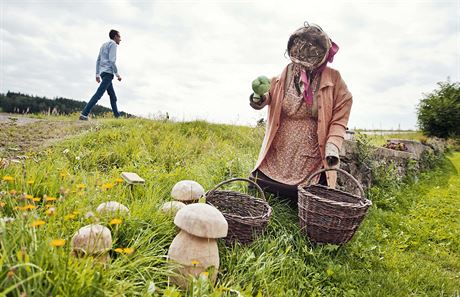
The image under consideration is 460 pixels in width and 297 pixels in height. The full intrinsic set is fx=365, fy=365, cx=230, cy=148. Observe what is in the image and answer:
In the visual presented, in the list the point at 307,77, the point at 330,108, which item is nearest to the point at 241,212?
the point at 330,108

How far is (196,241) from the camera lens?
2.39 meters

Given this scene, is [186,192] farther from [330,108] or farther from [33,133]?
[33,133]

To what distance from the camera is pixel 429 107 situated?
709 inches

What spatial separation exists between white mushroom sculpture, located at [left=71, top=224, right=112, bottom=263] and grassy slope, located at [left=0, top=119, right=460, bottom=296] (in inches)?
2.6

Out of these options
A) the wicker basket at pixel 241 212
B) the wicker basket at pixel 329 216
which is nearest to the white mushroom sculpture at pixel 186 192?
the wicker basket at pixel 241 212

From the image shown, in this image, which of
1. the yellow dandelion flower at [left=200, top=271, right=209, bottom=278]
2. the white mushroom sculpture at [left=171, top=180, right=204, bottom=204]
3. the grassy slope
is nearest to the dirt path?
the grassy slope

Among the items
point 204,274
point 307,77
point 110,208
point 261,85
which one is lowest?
point 204,274

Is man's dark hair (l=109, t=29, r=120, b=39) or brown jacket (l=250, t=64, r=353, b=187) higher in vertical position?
man's dark hair (l=109, t=29, r=120, b=39)

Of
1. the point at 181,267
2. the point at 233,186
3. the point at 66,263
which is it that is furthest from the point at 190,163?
the point at 66,263

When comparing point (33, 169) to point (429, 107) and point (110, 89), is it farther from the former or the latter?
point (429, 107)

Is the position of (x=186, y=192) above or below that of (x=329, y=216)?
above

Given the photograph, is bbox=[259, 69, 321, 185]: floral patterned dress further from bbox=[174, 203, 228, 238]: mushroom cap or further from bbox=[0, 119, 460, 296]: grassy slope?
bbox=[174, 203, 228, 238]: mushroom cap

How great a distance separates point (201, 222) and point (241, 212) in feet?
4.09

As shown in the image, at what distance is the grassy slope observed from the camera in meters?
1.82
